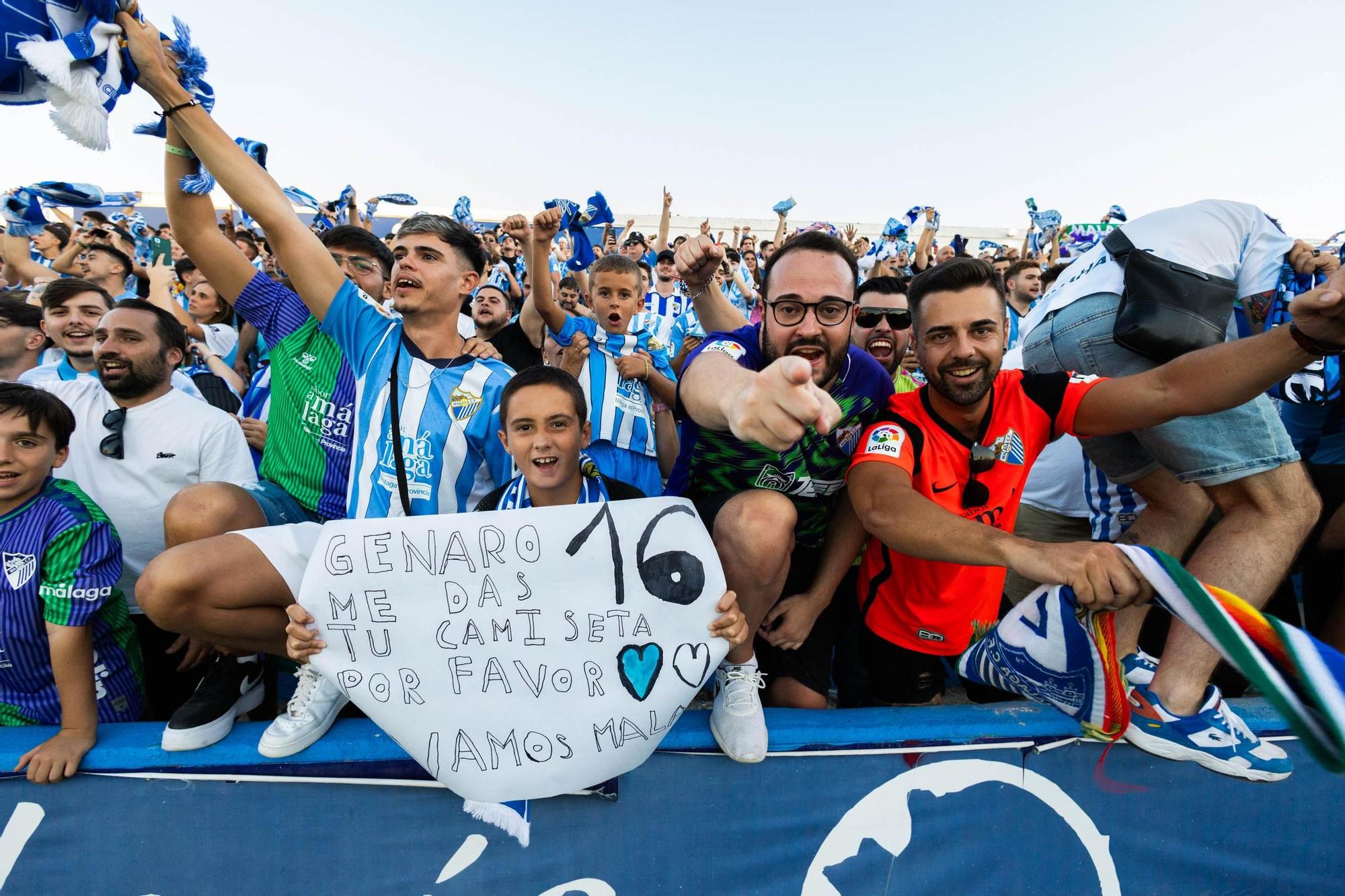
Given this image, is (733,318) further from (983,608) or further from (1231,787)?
(1231,787)

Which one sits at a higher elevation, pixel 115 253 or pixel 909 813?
pixel 115 253

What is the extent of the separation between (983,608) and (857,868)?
90 cm

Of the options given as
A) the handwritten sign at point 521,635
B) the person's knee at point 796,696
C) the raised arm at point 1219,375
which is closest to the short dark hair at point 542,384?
the handwritten sign at point 521,635

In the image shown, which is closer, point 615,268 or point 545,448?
point 545,448

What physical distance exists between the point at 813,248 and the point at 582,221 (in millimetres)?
2990

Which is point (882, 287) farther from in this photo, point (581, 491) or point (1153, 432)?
point (581, 491)

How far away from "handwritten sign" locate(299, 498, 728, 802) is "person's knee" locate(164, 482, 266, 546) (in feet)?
1.80

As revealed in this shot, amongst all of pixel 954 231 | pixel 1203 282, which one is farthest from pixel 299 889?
pixel 954 231

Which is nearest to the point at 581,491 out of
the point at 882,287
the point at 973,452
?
the point at 973,452

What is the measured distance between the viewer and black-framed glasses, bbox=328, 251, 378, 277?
3.55m

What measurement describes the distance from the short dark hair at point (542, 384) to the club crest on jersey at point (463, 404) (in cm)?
16

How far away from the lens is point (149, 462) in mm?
2549

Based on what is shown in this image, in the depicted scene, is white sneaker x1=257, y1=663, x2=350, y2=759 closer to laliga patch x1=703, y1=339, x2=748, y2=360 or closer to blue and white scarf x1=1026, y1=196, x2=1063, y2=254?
laliga patch x1=703, y1=339, x2=748, y2=360

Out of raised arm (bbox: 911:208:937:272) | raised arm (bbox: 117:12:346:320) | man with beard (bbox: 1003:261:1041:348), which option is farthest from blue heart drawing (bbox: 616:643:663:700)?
raised arm (bbox: 911:208:937:272)
